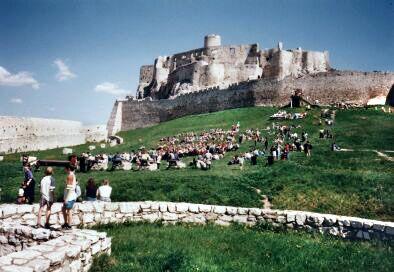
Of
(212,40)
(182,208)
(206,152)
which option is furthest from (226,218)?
(212,40)

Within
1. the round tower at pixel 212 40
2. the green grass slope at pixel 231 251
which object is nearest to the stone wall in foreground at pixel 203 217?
the green grass slope at pixel 231 251

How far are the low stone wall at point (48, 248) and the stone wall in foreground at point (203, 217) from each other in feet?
4.83

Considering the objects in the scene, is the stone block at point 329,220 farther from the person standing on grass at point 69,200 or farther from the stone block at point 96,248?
the person standing on grass at point 69,200

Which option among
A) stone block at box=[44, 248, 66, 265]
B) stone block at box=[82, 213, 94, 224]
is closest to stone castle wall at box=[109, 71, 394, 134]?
stone block at box=[82, 213, 94, 224]

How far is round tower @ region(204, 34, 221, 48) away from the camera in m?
79.9

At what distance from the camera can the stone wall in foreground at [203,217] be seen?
10.6 m

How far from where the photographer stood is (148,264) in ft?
26.5

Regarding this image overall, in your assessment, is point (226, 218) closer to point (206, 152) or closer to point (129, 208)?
point (129, 208)

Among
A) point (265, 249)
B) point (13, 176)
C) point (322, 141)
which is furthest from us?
point (322, 141)

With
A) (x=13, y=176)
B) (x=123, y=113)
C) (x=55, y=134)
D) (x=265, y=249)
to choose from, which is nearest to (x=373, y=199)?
(x=265, y=249)

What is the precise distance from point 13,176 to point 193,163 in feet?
32.3

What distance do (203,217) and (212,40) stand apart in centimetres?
7079

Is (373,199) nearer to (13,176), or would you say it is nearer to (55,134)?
(13,176)

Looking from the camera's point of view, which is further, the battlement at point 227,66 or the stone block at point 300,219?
the battlement at point 227,66
